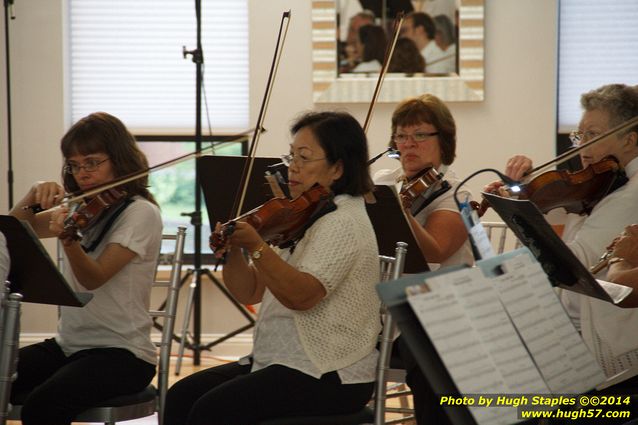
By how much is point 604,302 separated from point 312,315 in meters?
0.73

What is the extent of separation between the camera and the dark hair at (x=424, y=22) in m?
4.61

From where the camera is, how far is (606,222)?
7.68 feet

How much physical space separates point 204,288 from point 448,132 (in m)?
2.21

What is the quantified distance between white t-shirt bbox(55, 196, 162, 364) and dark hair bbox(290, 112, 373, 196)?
574mm

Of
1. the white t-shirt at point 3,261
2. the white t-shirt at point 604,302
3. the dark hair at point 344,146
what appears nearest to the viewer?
the white t-shirt at point 3,261

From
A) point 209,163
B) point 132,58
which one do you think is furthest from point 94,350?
point 132,58

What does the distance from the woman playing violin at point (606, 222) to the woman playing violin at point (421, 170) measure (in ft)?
0.63

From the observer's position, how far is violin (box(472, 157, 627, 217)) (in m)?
2.50

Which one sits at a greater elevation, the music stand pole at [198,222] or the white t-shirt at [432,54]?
the white t-shirt at [432,54]

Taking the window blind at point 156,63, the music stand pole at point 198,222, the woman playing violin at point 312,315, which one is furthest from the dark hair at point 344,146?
the window blind at point 156,63

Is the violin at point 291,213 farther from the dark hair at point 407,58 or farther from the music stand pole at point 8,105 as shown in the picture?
the music stand pole at point 8,105

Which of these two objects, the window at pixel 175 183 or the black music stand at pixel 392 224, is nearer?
the black music stand at pixel 392 224

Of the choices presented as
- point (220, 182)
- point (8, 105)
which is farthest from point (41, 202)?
point (8, 105)

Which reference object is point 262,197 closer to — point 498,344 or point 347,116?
point 347,116
